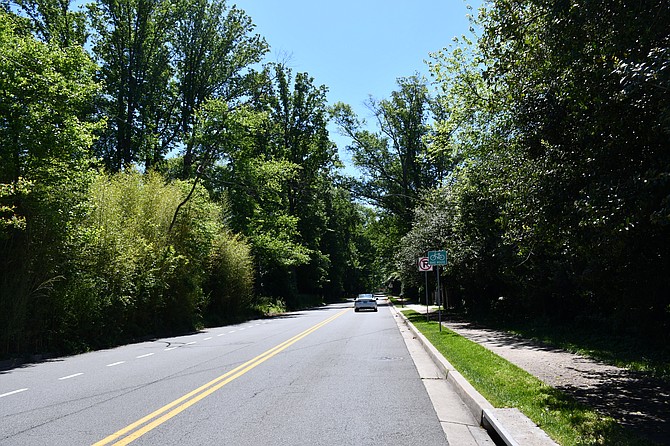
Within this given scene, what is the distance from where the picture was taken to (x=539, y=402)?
761 cm

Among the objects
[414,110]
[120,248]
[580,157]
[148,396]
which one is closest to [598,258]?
[580,157]

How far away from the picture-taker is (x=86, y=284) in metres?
17.3

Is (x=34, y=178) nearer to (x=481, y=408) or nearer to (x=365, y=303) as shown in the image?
(x=481, y=408)

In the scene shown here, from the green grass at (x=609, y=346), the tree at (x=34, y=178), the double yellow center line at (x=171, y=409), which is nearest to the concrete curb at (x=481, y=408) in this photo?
the green grass at (x=609, y=346)

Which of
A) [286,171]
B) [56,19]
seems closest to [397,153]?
[286,171]

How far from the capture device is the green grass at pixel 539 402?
582cm

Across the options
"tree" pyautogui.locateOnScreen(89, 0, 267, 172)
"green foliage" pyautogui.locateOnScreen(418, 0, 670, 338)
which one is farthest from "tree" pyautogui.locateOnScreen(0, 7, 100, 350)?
"tree" pyautogui.locateOnScreen(89, 0, 267, 172)

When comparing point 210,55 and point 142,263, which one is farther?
point 210,55

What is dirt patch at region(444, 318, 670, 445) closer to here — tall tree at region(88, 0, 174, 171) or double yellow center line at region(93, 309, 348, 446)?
double yellow center line at region(93, 309, 348, 446)

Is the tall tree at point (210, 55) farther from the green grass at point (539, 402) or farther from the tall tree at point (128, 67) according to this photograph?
the green grass at point (539, 402)

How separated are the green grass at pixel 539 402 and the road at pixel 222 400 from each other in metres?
1.07

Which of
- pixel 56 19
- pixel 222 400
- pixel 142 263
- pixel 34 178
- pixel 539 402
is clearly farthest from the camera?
pixel 56 19

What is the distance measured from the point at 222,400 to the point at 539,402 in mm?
4818

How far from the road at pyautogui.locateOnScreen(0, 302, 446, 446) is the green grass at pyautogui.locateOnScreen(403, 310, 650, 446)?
3.49 ft
